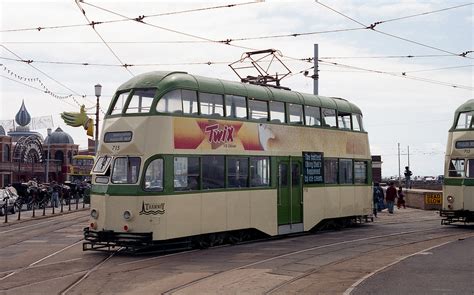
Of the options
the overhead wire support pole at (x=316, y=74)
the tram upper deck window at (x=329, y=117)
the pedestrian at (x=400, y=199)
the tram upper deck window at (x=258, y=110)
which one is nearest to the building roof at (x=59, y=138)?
the pedestrian at (x=400, y=199)

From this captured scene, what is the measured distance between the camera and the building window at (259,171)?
62.6ft

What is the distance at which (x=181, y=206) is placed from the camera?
53.9ft

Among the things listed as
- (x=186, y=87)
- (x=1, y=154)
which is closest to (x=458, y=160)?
(x=186, y=87)

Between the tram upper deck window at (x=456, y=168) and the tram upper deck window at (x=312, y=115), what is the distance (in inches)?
225

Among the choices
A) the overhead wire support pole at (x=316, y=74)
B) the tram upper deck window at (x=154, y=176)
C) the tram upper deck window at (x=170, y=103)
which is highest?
the overhead wire support pole at (x=316, y=74)

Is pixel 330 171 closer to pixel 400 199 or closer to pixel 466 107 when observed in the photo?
pixel 466 107

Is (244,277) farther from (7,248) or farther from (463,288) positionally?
(7,248)

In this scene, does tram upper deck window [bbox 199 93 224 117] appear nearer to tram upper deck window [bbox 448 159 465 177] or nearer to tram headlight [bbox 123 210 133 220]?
tram headlight [bbox 123 210 133 220]

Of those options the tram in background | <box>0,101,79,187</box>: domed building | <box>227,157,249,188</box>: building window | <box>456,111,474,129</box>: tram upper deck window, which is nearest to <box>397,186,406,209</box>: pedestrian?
<box>456,111,474,129</box>: tram upper deck window

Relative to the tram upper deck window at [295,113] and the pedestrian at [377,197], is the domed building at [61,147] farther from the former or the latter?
the tram upper deck window at [295,113]

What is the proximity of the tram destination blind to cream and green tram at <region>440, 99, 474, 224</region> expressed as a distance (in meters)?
5.41

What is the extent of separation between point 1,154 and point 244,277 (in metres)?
75.5

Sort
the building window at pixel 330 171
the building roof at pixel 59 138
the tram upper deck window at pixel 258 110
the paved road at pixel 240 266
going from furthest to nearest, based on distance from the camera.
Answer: the building roof at pixel 59 138 → the building window at pixel 330 171 → the tram upper deck window at pixel 258 110 → the paved road at pixel 240 266

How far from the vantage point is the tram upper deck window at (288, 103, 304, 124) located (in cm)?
2097
